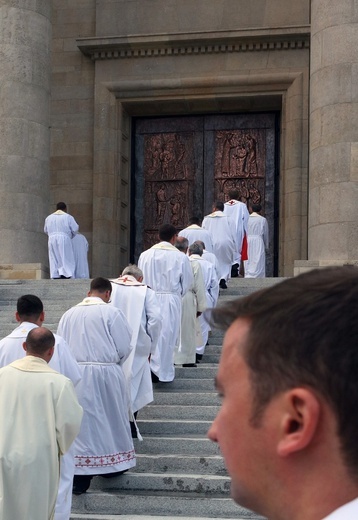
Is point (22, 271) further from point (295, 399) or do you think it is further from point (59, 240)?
point (295, 399)

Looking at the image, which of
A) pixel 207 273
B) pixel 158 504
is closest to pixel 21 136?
pixel 207 273

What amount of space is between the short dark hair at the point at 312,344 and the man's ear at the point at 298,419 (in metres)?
0.02

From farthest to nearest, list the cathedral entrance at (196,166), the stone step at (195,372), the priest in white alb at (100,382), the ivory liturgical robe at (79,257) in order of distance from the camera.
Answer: the cathedral entrance at (196,166) → the ivory liturgical robe at (79,257) → the stone step at (195,372) → the priest in white alb at (100,382)

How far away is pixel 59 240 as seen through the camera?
712 inches

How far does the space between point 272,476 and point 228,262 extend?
15162 mm

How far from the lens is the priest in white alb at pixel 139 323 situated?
33.2ft

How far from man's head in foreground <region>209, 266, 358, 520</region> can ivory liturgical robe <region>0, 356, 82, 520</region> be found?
5.87 meters

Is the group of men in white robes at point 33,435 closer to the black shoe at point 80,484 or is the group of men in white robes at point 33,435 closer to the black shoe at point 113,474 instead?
the black shoe at point 80,484

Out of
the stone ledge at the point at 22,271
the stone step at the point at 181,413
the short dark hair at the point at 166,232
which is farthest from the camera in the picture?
the stone ledge at the point at 22,271

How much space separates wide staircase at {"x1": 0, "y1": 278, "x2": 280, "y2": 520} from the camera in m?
8.67

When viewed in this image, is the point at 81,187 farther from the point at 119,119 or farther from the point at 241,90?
the point at 241,90

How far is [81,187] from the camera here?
21.9 m

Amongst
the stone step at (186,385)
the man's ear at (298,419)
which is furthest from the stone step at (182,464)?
the man's ear at (298,419)

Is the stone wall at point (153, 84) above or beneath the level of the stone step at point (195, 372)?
above
